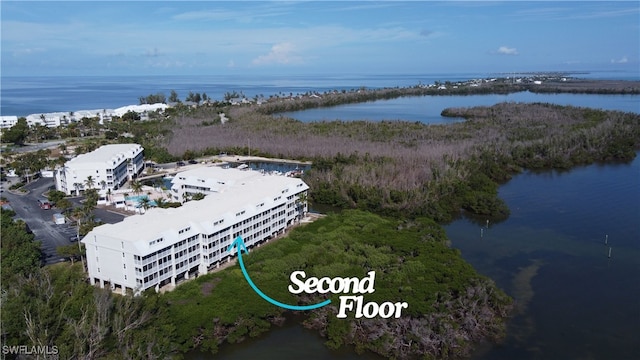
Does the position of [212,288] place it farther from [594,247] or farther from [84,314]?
[594,247]

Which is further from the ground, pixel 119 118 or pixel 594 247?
pixel 119 118

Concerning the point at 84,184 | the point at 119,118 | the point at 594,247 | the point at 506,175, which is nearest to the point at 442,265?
the point at 594,247

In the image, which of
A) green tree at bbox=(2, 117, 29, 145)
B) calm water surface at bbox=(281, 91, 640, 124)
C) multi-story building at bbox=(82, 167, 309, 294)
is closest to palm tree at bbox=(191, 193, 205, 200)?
multi-story building at bbox=(82, 167, 309, 294)

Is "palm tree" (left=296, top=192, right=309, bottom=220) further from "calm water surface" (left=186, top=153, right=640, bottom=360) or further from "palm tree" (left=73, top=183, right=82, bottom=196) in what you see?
"palm tree" (left=73, top=183, right=82, bottom=196)

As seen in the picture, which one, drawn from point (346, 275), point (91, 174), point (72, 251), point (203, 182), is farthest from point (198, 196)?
point (346, 275)

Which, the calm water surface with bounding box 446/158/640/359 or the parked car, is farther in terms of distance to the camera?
the parked car

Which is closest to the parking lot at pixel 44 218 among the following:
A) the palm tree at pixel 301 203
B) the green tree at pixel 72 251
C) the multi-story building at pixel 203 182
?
the green tree at pixel 72 251
